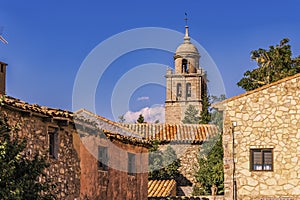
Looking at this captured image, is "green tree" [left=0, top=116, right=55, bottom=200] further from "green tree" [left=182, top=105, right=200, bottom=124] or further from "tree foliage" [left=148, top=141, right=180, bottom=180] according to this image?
"green tree" [left=182, top=105, right=200, bottom=124]

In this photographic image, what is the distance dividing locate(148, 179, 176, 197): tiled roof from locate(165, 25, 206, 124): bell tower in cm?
Result: 3455

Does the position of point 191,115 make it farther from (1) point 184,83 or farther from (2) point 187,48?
(2) point 187,48

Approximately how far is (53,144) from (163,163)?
715 inches

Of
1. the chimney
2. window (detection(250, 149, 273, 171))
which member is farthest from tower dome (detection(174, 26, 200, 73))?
the chimney

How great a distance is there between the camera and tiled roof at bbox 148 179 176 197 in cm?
2969

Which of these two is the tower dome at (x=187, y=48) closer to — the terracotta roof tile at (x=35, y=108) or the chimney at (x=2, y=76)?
the terracotta roof tile at (x=35, y=108)

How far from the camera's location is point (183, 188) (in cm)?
3528

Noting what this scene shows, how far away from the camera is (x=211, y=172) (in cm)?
3144

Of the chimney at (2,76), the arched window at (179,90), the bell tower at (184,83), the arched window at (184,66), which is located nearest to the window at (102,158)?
the chimney at (2,76)

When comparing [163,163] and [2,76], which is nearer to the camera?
[2,76]

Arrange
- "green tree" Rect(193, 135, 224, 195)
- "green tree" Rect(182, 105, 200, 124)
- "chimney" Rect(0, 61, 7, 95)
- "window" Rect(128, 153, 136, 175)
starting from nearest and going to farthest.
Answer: "chimney" Rect(0, 61, 7, 95) → "window" Rect(128, 153, 136, 175) → "green tree" Rect(193, 135, 224, 195) → "green tree" Rect(182, 105, 200, 124)

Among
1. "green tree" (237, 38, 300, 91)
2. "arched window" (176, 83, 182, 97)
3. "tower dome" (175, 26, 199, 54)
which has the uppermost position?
"tower dome" (175, 26, 199, 54)

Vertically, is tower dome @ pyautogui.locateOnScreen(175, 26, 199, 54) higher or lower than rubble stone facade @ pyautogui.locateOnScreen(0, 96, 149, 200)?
higher

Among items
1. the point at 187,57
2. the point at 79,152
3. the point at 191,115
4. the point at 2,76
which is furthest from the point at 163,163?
the point at 187,57
